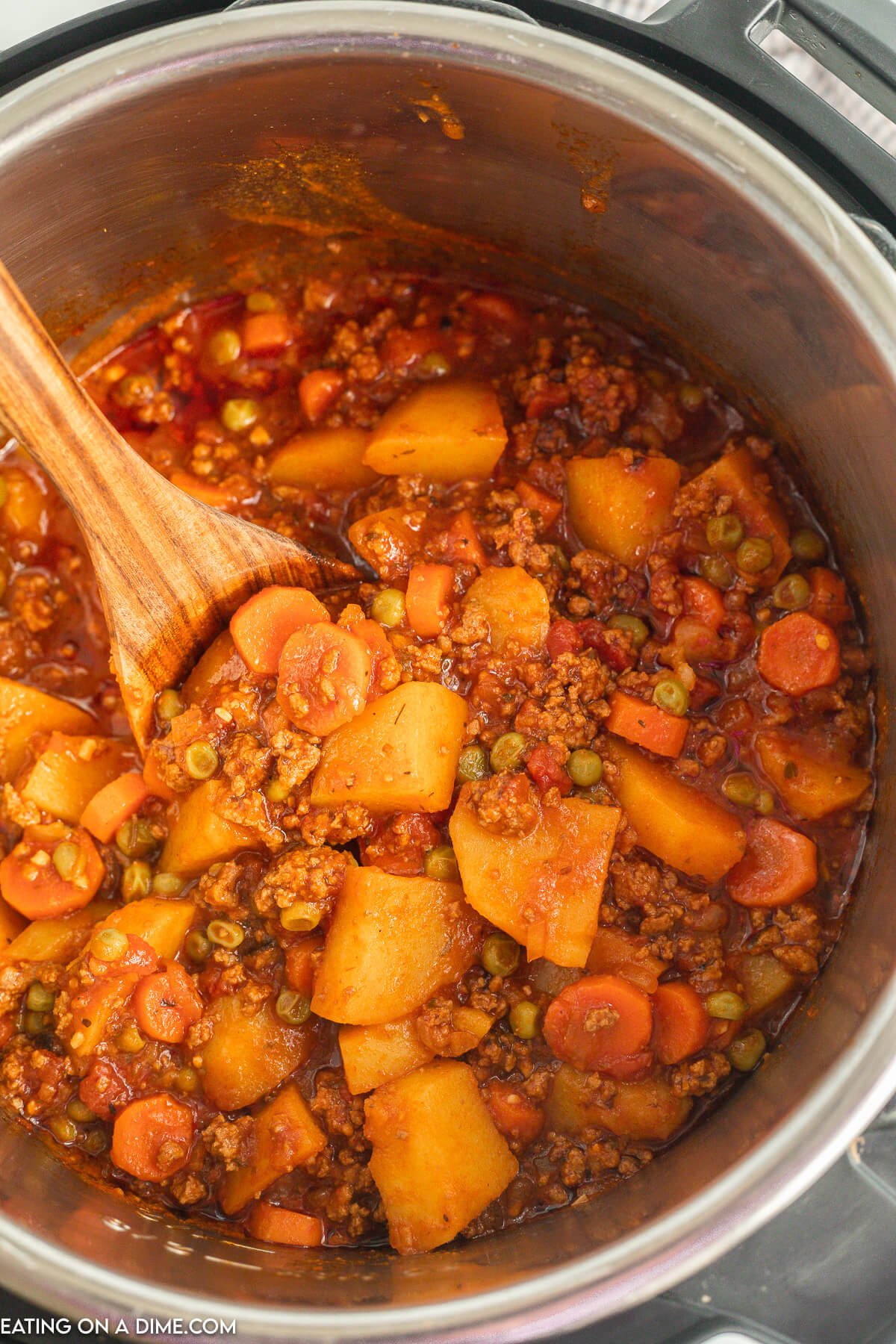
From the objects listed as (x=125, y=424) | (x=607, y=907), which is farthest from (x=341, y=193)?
(x=607, y=907)

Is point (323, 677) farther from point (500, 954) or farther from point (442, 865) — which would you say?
point (500, 954)

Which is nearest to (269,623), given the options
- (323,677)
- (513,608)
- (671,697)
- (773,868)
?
(323,677)

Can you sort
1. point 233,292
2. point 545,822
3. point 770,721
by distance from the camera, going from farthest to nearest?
point 233,292 → point 770,721 → point 545,822

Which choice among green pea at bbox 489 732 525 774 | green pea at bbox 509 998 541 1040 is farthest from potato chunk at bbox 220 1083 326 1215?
green pea at bbox 489 732 525 774

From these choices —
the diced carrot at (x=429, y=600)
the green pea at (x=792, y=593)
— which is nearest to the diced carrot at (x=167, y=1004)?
the diced carrot at (x=429, y=600)

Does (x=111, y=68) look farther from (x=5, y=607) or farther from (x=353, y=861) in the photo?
(x=353, y=861)

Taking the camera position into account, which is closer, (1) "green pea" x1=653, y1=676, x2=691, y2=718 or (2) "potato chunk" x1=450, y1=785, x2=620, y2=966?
(2) "potato chunk" x1=450, y1=785, x2=620, y2=966

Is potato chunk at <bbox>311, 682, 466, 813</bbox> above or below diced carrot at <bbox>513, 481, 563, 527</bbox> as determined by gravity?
below

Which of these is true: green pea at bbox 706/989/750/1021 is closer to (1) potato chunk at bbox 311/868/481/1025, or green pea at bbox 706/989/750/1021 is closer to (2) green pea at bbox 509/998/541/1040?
(2) green pea at bbox 509/998/541/1040
